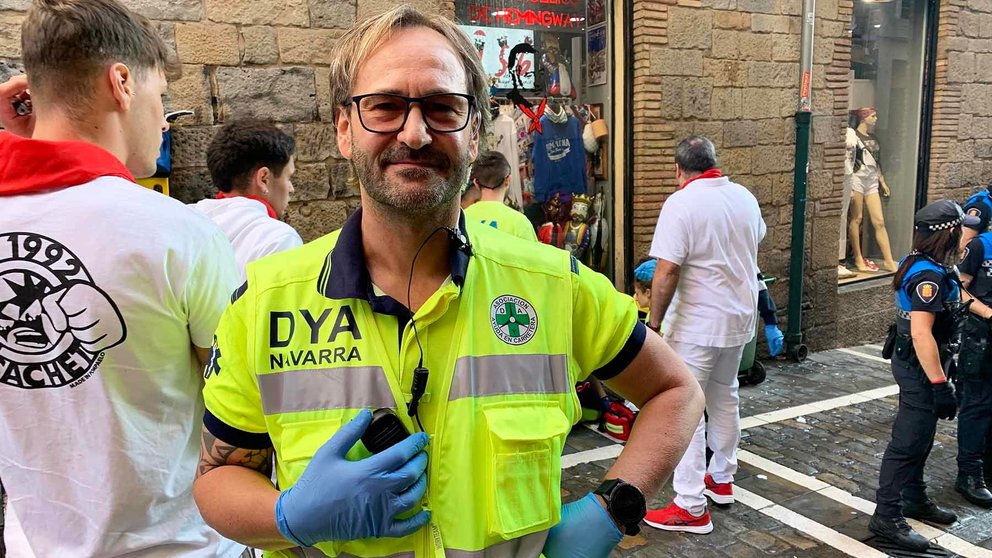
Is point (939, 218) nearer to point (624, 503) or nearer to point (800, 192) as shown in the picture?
point (624, 503)

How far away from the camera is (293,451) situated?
129cm

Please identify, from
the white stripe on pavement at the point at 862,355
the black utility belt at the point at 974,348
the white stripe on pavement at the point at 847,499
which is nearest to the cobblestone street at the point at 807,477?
the white stripe on pavement at the point at 847,499

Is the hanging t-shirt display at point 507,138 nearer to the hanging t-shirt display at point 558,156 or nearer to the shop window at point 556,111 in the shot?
the shop window at point 556,111

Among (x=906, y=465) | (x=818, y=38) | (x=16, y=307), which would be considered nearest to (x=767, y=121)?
(x=818, y=38)

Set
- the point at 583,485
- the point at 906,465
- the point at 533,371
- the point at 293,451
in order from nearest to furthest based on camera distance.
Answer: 1. the point at 293,451
2. the point at 533,371
3. the point at 906,465
4. the point at 583,485

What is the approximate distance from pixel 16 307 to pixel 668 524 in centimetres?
351

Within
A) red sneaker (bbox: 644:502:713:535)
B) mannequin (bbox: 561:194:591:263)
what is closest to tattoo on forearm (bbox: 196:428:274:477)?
red sneaker (bbox: 644:502:713:535)

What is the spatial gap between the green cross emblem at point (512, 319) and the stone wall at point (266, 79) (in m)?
3.13

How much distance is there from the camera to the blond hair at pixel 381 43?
4.77 feet

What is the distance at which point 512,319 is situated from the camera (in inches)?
55.5

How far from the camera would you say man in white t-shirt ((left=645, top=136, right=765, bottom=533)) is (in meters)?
4.14

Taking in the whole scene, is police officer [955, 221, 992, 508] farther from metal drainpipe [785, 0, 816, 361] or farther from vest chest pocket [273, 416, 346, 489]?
vest chest pocket [273, 416, 346, 489]

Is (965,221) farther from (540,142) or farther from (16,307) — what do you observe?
(16,307)

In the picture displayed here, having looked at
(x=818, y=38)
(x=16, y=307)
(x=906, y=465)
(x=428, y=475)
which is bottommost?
(x=906, y=465)
